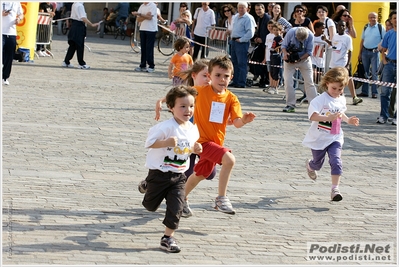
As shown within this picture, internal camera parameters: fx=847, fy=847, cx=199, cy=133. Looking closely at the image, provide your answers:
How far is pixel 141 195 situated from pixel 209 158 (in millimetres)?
1064

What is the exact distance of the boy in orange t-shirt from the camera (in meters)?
7.49

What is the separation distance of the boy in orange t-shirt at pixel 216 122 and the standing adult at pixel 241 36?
11732 mm

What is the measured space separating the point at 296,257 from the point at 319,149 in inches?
98.6

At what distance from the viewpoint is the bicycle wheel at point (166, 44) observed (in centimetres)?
2878

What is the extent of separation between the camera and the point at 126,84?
1855 centimetres

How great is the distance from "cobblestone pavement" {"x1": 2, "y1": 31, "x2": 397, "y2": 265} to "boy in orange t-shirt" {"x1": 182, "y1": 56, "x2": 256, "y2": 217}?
321mm

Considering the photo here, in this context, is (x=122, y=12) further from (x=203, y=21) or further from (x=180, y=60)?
(x=180, y=60)

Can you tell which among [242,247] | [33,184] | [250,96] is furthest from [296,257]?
[250,96]

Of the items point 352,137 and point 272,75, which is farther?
point 272,75

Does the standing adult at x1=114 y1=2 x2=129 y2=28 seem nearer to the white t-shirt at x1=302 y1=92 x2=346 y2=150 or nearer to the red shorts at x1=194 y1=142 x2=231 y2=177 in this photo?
the white t-shirt at x1=302 y1=92 x2=346 y2=150

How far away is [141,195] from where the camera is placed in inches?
324

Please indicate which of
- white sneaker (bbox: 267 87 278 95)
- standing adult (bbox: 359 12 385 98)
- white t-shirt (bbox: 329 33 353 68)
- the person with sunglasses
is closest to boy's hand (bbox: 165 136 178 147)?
white t-shirt (bbox: 329 33 353 68)

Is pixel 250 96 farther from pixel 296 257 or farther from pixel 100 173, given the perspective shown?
pixel 296 257

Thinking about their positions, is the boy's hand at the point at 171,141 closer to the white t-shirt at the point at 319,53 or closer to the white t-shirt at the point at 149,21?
the white t-shirt at the point at 319,53
